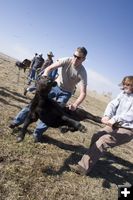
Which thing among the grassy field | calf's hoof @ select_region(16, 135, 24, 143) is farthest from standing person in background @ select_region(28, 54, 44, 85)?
calf's hoof @ select_region(16, 135, 24, 143)

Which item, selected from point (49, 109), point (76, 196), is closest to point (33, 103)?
point (49, 109)

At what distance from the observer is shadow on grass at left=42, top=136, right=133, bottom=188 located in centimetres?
655

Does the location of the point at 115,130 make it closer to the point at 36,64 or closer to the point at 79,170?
the point at 79,170

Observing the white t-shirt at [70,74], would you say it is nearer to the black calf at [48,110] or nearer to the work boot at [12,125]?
the black calf at [48,110]

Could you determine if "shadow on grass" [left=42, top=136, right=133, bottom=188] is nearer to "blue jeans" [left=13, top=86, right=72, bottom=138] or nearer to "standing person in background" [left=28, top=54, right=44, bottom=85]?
"blue jeans" [left=13, top=86, right=72, bottom=138]

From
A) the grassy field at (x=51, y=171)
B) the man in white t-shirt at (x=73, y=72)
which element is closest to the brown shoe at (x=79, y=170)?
the grassy field at (x=51, y=171)

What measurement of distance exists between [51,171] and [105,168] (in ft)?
5.73

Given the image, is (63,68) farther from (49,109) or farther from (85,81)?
(49,109)

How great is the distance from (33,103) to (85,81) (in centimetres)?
129

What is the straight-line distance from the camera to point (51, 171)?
19.9 feet

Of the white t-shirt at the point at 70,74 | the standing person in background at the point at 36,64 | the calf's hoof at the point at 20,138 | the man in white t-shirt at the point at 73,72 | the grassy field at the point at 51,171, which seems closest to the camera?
the grassy field at the point at 51,171

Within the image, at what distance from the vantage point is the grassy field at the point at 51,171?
523cm

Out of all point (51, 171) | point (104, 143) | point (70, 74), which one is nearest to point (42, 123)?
point (70, 74)

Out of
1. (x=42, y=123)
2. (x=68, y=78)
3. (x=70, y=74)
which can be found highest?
(x=70, y=74)
